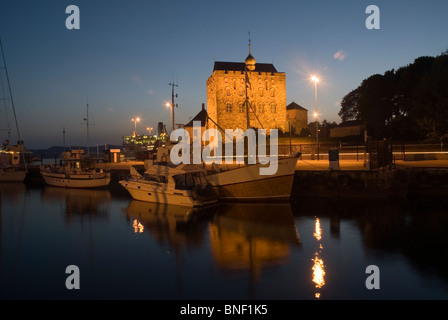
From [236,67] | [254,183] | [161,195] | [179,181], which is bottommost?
[161,195]

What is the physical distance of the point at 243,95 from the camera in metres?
58.7

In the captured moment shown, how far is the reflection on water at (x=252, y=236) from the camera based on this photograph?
10.5 m

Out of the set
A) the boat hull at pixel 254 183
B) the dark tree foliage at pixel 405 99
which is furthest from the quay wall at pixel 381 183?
the dark tree foliage at pixel 405 99

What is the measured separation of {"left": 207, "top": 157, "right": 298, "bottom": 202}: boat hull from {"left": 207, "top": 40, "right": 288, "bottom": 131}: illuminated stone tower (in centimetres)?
3880

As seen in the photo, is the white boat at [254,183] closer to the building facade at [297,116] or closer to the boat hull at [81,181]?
the boat hull at [81,181]

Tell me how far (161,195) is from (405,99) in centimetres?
4415

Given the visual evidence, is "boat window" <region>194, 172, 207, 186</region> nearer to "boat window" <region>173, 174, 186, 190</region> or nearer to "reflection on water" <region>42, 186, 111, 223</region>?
"boat window" <region>173, 174, 186, 190</region>

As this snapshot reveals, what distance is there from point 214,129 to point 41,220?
4639cm

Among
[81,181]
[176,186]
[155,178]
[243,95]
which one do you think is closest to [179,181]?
[176,186]

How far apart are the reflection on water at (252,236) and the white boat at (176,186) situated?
156cm

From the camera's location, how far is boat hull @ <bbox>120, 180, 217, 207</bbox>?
748 inches

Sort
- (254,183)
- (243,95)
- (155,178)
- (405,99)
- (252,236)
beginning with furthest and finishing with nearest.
A: (243,95) → (405,99) → (155,178) → (254,183) → (252,236)

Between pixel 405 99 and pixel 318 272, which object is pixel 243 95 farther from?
pixel 318 272
